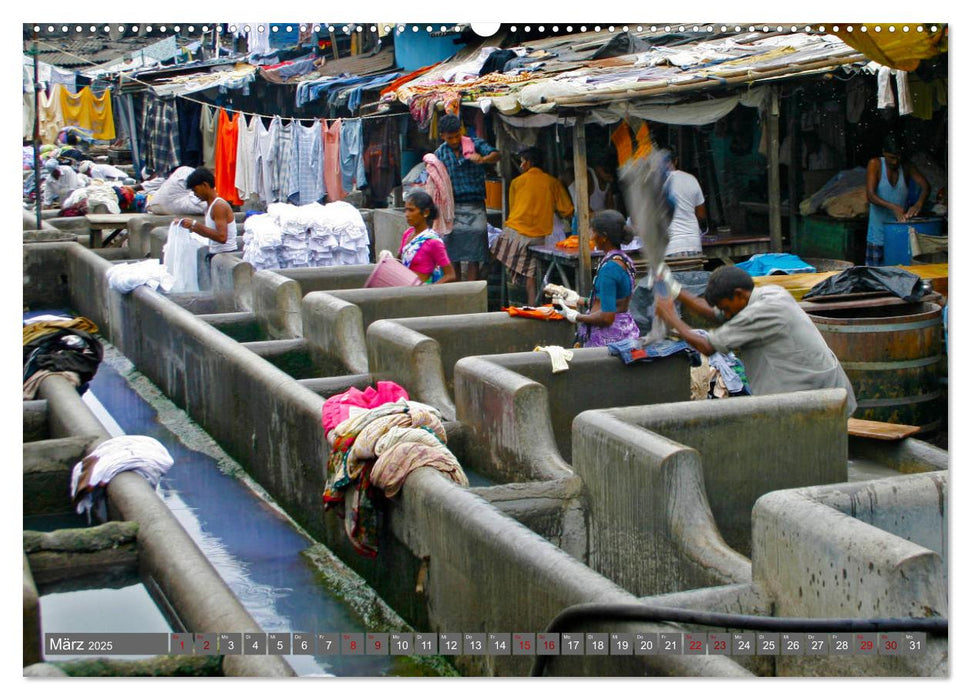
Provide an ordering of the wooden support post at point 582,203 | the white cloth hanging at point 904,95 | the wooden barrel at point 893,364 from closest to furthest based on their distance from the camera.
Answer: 1. the wooden barrel at point 893,364
2. the white cloth hanging at point 904,95
3. the wooden support post at point 582,203

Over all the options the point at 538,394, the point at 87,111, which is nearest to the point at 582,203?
the point at 538,394

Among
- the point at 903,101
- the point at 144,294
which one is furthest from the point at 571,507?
the point at 144,294

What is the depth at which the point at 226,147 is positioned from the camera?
16266 mm

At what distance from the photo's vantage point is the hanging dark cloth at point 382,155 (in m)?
14.7

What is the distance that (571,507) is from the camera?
6.17m

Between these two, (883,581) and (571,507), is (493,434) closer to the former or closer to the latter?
(571,507)

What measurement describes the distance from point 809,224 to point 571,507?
19.0 ft

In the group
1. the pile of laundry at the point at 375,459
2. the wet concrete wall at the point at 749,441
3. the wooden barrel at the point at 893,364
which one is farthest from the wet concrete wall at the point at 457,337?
the wet concrete wall at the point at 749,441

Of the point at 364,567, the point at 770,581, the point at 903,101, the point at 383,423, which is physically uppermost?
the point at 903,101

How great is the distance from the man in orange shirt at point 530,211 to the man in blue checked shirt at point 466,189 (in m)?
0.30

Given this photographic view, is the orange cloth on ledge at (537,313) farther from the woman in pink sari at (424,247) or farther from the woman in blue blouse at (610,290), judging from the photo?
the woman in pink sari at (424,247)

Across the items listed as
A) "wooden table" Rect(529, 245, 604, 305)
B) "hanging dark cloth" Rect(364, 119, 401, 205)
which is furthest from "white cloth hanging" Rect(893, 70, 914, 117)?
"hanging dark cloth" Rect(364, 119, 401, 205)

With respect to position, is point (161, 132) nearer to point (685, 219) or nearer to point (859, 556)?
point (685, 219)

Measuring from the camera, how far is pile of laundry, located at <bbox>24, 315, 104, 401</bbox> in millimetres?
7633
